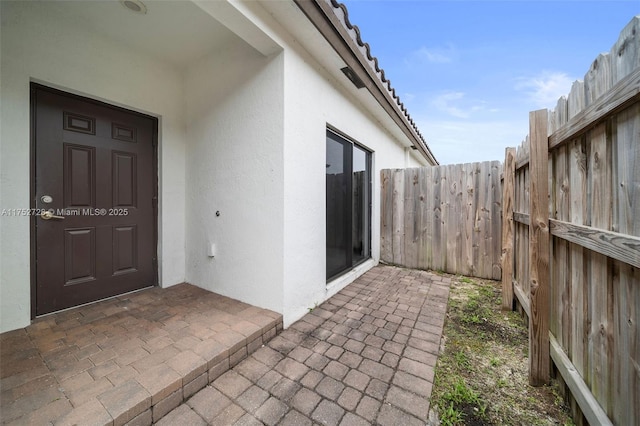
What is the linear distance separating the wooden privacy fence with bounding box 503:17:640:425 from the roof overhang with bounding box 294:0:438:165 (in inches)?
76.4

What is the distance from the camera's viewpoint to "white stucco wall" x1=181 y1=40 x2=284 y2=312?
2.39 metres

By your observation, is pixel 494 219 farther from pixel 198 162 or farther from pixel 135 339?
pixel 135 339

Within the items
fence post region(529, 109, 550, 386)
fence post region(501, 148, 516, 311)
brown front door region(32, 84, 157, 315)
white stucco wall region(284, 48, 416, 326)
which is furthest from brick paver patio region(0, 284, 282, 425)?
fence post region(501, 148, 516, 311)

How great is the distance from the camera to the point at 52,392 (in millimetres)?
1374

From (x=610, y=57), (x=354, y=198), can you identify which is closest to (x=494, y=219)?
(x=354, y=198)

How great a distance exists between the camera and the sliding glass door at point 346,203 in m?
3.35

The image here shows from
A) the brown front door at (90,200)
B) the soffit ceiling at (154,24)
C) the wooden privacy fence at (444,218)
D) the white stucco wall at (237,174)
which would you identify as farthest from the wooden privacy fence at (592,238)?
the brown front door at (90,200)

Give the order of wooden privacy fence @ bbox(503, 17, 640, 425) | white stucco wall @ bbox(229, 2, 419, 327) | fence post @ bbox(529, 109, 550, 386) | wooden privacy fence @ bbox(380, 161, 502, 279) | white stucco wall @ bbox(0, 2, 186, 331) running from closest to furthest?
wooden privacy fence @ bbox(503, 17, 640, 425) → fence post @ bbox(529, 109, 550, 386) → white stucco wall @ bbox(0, 2, 186, 331) → white stucco wall @ bbox(229, 2, 419, 327) → wooden privacy fence @ bbox(380, 161, 502, 279)

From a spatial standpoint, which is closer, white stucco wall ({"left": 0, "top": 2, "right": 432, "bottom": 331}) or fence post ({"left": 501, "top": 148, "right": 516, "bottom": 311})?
white stucco wall ({"left": 0, "top": 2, "right": 432, "bottom": 331})

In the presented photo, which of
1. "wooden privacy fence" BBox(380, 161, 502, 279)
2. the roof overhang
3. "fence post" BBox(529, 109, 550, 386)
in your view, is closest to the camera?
"fence post" BBox(529, 109, 550, 386)

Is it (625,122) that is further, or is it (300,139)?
(300,139)

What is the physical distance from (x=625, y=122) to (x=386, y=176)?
3871 millimetres

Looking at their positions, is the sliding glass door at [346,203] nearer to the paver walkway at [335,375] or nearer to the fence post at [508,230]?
the paver walkway at [335,375]

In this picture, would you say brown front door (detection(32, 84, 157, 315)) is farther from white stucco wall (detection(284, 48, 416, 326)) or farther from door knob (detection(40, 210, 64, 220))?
white stucco wall (detection(284, 48, 416, 326))
